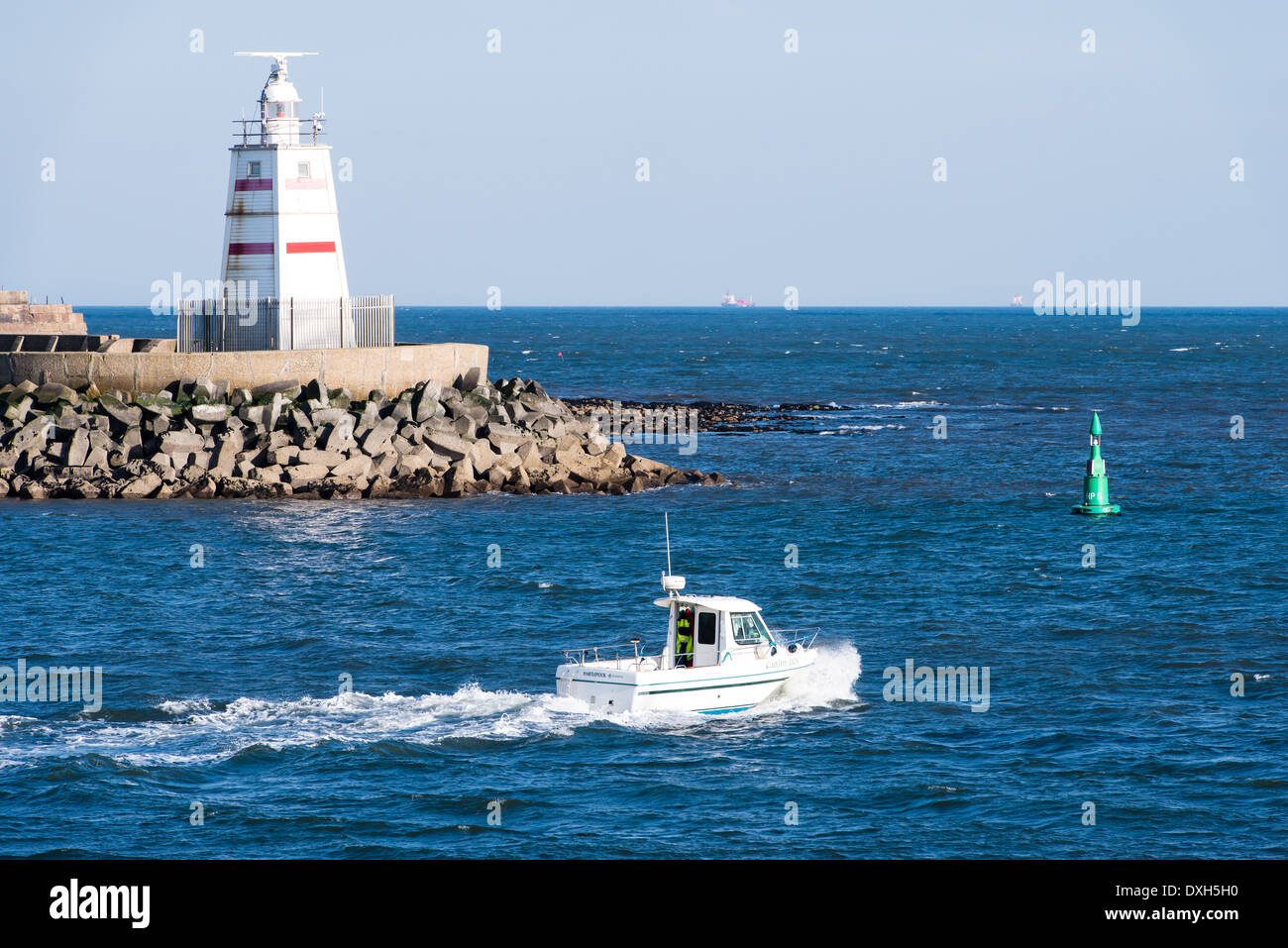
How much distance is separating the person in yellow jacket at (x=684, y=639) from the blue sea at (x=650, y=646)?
3.24 feet

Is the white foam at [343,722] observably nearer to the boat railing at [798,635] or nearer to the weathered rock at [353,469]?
the boat railing at [798,635]

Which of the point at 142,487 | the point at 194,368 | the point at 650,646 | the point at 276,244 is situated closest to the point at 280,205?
the point at 276,244

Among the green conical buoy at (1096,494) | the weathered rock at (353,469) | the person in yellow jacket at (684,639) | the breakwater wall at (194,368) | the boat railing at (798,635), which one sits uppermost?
the breakwater wall at (194,368)

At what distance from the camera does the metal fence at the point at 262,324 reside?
48250 millimetres

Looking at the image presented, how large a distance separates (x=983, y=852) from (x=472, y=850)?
611cm

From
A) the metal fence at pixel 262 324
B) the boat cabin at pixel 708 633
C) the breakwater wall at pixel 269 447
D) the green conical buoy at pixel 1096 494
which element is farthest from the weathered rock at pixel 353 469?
the boat cabin at pixel 708 633

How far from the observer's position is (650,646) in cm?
2656

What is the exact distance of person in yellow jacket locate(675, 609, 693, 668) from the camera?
2291 cm

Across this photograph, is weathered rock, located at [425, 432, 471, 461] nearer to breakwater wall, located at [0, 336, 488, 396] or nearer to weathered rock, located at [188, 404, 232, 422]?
breakwater wall, located at [0, 336, 488, 396]

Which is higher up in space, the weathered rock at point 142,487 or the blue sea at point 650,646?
the weathered rock at point 142,487

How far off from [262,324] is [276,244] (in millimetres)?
2731

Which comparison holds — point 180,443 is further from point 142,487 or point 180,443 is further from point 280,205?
point 280,205
